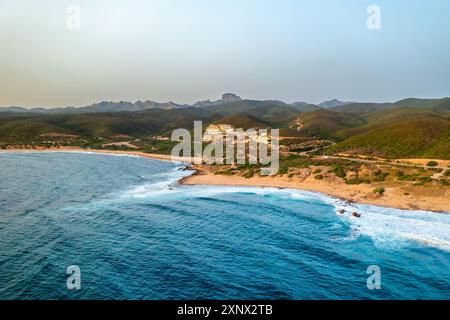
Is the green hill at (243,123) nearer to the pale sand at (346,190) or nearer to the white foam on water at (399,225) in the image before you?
the pale sand at (346,190)

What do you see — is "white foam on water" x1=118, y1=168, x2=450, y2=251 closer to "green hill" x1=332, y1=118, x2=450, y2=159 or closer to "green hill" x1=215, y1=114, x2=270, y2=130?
"green hill" x1=332, y1=118, x2=450, y2=159

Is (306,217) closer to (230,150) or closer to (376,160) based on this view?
(376,160)

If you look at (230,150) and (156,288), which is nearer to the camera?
(156,288)

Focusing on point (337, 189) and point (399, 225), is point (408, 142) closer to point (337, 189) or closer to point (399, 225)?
point (337, 189)

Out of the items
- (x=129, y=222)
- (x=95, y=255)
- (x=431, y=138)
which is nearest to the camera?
(x=95, y=255)

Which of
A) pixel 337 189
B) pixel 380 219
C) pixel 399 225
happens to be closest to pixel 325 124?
pixel 337 189

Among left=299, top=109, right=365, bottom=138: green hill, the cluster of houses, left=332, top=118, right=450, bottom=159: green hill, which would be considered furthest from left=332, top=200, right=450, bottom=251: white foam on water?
left=299, top=109, right=365, bottom=138: green hill
